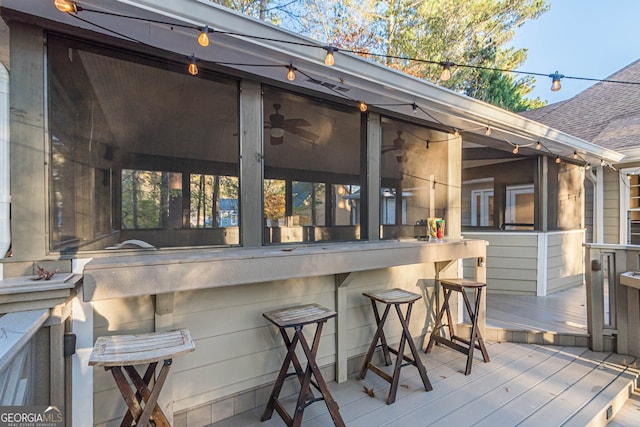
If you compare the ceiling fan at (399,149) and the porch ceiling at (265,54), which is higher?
the porch ceiling at (265,54)

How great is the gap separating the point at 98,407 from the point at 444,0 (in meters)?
9.00

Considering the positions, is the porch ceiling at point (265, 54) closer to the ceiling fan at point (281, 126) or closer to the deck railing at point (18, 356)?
the ceiling fan at point (281, 126)

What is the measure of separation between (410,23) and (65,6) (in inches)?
315

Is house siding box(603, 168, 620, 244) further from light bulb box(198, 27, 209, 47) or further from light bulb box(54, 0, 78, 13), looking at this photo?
light bulb box(54, 0, 78, 13)

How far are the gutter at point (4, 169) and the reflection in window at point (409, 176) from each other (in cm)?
241

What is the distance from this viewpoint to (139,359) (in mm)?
1316

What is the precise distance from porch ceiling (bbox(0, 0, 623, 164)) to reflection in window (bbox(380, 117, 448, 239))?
Result: 0.17 metres

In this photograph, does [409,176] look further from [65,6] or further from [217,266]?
[65,6]

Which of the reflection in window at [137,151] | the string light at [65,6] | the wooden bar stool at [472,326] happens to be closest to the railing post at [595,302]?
the wooden bar stool at [472,326]

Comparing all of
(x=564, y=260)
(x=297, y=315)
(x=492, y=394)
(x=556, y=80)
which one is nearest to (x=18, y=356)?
(x=297, y=315)

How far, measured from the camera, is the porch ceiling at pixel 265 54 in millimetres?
1444

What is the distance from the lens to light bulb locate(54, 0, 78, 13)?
4.30 ft

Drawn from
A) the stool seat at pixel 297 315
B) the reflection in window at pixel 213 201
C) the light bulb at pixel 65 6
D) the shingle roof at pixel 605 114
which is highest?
the shingle roof at pixel 605 114

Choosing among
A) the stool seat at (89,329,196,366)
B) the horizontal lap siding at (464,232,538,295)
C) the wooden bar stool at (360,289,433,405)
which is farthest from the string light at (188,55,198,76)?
the horizontal lap siding at (464,232,538,295)
